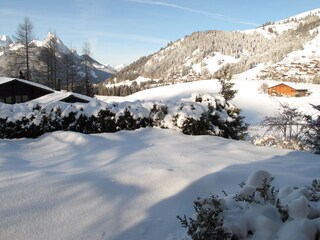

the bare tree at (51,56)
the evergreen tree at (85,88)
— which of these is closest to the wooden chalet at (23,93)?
the bare tree at (51,56)

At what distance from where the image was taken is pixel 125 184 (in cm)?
454

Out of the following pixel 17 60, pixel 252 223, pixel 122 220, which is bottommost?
pixel 122 220

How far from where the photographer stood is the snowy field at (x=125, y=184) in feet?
11.2

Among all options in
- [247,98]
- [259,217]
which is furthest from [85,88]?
[259,217]

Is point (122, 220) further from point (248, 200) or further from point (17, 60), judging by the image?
point (17, 60)

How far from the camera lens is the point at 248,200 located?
278cm

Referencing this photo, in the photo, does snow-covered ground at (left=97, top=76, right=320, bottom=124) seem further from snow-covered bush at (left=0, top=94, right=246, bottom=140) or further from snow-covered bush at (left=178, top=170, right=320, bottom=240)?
snow-covered bush at (left=178, top=170, right=320, bottom=240)

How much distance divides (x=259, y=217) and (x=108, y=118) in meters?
8.21

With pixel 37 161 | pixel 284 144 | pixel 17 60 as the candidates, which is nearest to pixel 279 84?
pixel 17 60

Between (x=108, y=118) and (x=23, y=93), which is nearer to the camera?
(x=108, y=118)

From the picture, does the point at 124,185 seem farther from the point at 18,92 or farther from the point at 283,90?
the point at 283,90

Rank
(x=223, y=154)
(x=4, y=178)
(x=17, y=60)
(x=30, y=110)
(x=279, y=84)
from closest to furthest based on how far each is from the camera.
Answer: (x=4, y=178) < (x=223, y=154) < (x=30, y=110) < (x=17, y=60) < (x=279, y=84)

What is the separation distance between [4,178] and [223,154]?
431cm

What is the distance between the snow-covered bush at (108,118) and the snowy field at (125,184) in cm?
189
